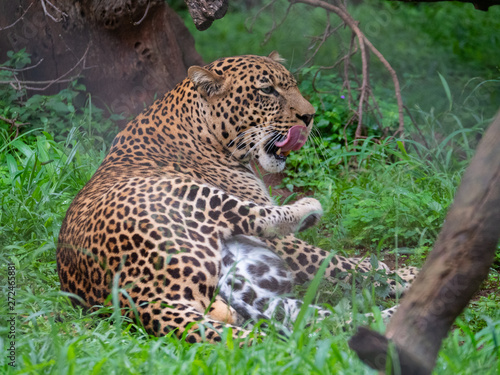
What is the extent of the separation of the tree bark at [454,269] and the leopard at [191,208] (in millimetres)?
1172

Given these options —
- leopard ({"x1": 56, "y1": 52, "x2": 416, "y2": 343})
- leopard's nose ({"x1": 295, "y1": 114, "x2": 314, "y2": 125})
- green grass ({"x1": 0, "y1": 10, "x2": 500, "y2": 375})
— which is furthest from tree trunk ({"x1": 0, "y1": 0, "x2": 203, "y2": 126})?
leopard's nose ({"x1": 295, "y1": 114, "x2": 314, "y2": 125})

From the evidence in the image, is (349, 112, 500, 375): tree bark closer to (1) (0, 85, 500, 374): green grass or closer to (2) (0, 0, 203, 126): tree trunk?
(1) (0, 85, 500, 374): green grass

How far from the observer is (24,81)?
7742mm

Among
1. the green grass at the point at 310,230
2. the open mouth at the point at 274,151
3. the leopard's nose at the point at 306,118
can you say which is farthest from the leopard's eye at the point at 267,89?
the green grass at the point at 310,230

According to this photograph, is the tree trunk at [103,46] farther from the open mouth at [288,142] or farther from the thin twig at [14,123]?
the open mouth at [288,142]

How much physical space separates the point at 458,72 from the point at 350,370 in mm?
8121

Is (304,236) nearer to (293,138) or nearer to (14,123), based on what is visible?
(293,138)

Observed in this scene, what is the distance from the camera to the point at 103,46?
809 cm

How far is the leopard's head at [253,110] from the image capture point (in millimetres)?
5320

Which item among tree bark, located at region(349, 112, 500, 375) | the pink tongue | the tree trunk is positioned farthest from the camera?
the tree trunk

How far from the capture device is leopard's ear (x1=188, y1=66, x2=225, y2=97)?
516cm

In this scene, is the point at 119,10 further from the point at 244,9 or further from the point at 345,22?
the point at 244,9

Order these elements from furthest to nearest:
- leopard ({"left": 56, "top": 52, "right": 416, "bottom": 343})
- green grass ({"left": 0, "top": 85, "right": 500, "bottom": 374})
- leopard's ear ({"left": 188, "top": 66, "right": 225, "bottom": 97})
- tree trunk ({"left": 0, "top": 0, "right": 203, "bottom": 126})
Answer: tree trunk ({"left": 0, "top": 0, "right": 203, "bottom": 126}), leopard's ear ({"left": 188, "top": 66, "right": 225, "bottom": 97}), leopard ({"left": 56, "top": 52, "right": 416, "bottom": 343}), green grass ({"left": 0, "top": 85, "right": 500, "bottom": 374})

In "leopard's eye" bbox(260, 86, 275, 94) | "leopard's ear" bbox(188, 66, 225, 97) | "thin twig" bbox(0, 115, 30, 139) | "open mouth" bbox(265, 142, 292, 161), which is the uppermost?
"leopard's ear" bbox(188, 66, 225, 97)
